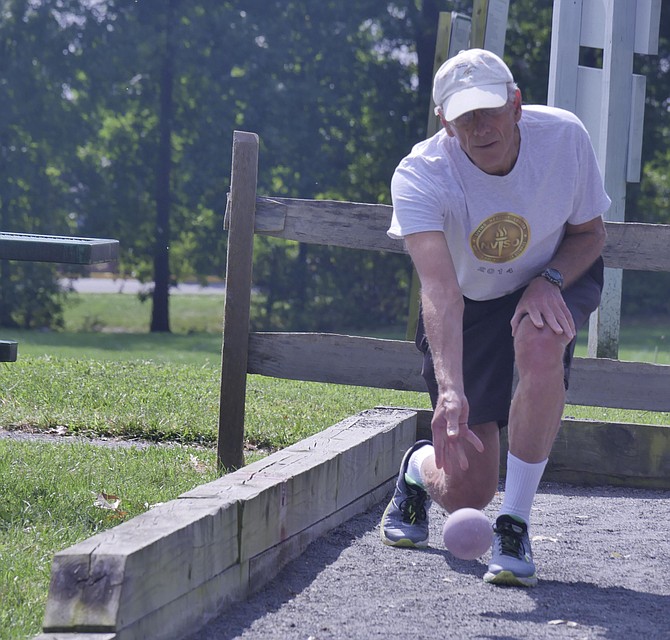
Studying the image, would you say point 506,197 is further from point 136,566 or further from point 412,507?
point 136,566

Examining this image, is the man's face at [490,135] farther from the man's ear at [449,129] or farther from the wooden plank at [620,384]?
the wooden plank at [620,384]

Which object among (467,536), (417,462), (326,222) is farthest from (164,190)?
(467,536)

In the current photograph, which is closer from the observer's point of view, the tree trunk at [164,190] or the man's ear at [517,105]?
the man's ear at [517,105]

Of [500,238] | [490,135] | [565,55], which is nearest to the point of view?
[490,135]

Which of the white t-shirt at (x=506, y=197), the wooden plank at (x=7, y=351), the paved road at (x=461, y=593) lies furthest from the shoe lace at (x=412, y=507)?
the wooden plank at (x=7, y=351)

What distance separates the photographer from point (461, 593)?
329 cm

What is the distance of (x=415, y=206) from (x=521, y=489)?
0.97 metres

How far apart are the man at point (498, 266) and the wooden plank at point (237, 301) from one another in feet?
4.10

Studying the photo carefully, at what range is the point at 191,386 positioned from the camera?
7371 mm

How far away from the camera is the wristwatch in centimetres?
351

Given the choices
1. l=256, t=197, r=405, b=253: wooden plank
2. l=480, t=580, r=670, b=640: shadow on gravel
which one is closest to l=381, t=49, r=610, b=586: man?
l=480, t=580, r=670, b=640: shadow on gravel

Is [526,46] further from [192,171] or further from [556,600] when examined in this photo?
[556,600]

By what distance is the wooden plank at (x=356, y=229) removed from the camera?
4.89m

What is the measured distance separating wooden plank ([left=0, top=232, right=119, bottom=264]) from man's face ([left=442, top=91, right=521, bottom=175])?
1.26 m
